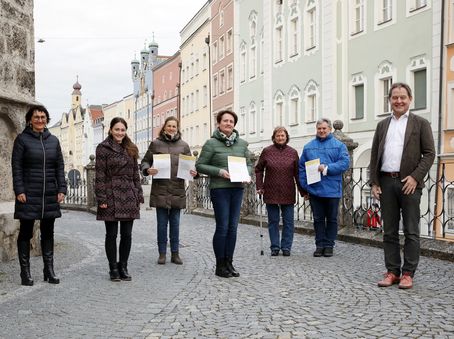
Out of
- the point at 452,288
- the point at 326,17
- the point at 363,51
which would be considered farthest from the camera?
the point at 326,17

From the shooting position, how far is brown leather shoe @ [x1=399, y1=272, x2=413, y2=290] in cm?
652

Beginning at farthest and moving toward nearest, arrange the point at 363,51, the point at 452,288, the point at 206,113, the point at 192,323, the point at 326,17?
the point at 206,113 → the point at 326,17 → the point at 363,51 → the point at 452,288 → the point at 192,323

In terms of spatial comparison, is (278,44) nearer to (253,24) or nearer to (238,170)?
(253,24)

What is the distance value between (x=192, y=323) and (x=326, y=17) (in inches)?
Answer: 1006

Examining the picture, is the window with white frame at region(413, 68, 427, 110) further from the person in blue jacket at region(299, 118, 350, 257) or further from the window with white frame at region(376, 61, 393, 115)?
the person in blue jacket at region(299, 118, 350, 257)

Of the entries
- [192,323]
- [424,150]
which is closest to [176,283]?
[192,323]

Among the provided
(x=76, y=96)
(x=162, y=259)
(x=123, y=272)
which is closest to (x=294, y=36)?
Answer: (x=162, y=259)

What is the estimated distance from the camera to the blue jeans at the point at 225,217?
754 cm

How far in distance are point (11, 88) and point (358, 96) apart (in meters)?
20.7

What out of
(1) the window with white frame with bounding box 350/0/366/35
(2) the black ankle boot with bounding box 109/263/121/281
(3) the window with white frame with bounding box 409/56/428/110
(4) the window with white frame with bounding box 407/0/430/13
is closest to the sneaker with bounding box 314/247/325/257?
(2) the black ankle boot with bounding box 109/263/121/281

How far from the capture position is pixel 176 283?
7098mm

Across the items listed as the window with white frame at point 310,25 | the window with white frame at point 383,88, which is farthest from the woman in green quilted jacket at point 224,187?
the window with white frame at point 310,25

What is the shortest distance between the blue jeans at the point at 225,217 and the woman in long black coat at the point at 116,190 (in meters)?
0.92

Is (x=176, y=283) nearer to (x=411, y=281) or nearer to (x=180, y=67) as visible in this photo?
(x=411, y=281)
